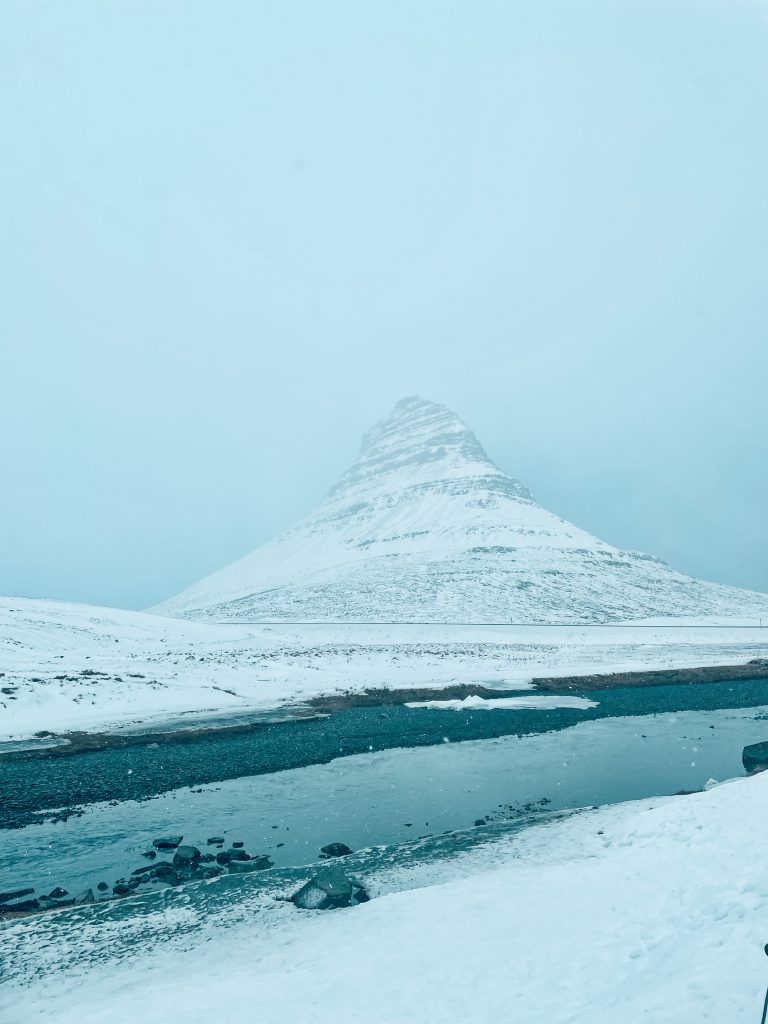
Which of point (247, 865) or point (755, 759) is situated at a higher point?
point (247, 865)

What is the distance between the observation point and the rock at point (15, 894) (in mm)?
15078

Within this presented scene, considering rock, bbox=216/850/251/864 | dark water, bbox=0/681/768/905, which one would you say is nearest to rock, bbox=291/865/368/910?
dark water, bbox=0/681/768/905

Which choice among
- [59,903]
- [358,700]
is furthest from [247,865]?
[358,700]

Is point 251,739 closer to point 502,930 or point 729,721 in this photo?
point 502,930

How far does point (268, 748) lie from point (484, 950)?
22.6 m

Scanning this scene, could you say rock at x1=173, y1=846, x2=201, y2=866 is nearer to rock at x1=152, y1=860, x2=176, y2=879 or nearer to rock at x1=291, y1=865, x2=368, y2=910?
rock at x1=152, y1=860, x2=176, y2=879

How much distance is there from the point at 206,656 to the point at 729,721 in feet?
151

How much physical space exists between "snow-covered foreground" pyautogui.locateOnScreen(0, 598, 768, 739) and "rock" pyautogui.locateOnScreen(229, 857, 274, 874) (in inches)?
891

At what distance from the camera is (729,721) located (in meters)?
36.9

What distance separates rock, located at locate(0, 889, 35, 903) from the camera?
594 inches

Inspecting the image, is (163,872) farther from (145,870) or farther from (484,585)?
(484,585)

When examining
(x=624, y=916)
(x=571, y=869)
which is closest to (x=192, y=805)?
(x=571, y=869)

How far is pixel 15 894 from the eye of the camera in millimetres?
15305

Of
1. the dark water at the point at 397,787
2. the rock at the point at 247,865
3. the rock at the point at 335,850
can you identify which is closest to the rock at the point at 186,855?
the rock at the point at 247,865
